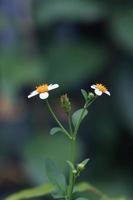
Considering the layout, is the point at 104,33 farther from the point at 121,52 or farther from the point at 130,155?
the point at 130,155

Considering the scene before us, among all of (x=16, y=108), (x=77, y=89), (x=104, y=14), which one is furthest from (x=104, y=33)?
(x=16, y=108)

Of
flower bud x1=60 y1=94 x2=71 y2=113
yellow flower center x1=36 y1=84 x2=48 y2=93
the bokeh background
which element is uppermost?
the bokeh background

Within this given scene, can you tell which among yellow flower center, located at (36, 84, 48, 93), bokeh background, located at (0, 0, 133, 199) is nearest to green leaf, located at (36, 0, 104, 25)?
bokeh background, located at (0, 0, 133, 199)

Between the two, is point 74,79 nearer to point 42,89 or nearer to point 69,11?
point 69,11

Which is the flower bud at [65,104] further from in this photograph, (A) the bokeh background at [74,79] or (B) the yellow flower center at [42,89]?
(A) the bokeh background at [74,79]

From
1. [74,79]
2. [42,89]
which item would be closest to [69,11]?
[74,79]

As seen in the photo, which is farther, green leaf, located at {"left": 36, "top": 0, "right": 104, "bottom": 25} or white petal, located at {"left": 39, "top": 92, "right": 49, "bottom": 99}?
green leaf, located at {"left": 36, "top": 0, "right": 104, "bottom": 25}

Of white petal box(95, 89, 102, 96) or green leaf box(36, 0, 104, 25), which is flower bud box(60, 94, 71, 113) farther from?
green leaf box(36, 0, 104, 25)
